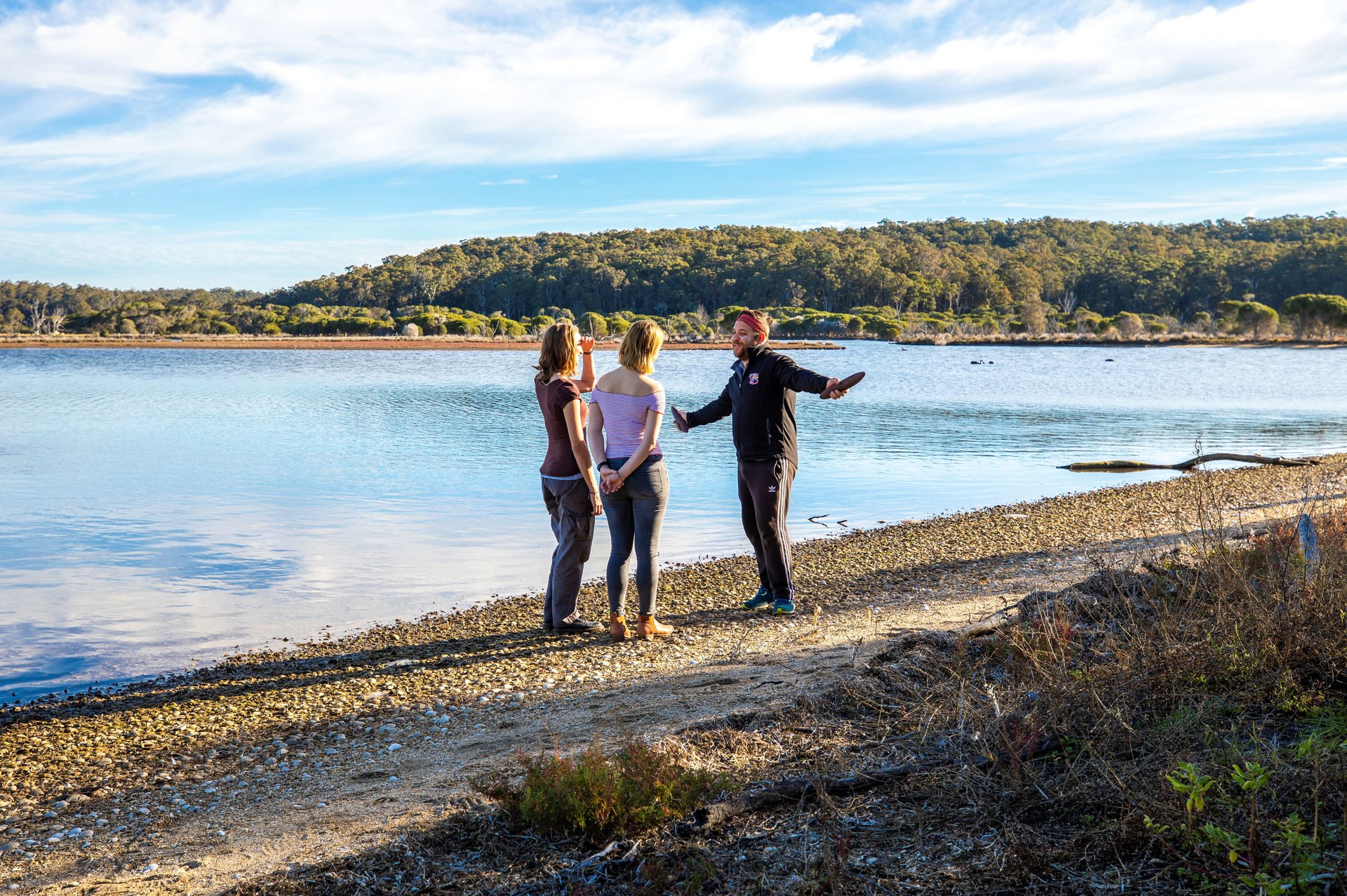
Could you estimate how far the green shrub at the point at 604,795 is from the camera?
3455 mm

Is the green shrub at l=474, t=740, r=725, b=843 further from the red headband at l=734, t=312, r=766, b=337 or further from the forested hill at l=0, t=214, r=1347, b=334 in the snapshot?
the forested hill at l=0, t=214, r=1347, b=334

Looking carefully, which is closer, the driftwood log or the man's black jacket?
the man's black jacket

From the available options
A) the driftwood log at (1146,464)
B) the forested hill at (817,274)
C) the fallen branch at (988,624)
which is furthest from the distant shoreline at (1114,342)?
the fallen branch at (988,624)

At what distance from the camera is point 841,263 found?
12106 cm

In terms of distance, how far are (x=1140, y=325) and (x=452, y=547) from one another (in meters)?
94.9

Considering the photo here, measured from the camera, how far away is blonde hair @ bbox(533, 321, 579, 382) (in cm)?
637

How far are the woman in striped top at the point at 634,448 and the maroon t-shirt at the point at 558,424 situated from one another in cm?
17

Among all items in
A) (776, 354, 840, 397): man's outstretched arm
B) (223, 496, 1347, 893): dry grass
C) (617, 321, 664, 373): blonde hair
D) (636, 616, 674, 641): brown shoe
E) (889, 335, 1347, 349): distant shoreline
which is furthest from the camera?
(889, 335, 1347, 349): distant shoreline

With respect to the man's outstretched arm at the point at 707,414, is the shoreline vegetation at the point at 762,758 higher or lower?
lower

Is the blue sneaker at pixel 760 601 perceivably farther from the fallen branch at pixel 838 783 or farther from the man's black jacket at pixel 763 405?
the fallen branch at pixel 838 783

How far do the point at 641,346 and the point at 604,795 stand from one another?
10.9 feet

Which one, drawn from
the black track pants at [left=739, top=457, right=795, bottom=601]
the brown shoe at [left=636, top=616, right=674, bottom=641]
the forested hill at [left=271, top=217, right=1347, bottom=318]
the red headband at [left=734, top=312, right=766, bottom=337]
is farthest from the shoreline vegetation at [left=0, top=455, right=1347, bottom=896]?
the forested hill at [left=271, top=217, right=1347, bottom=318]

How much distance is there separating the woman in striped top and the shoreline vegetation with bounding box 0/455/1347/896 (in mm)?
729

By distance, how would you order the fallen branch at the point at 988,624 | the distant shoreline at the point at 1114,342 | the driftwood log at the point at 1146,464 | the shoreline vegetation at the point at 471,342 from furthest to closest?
the distant shoreline at the point at 1114,342 → the shoreline vegetation at the point at 471,342 → the driftwood log at the point at 1146,464 → the fallen branch at the point at 988,624
